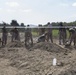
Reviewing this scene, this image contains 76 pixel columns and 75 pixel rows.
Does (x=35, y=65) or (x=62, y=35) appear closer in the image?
(x=35, y=65)

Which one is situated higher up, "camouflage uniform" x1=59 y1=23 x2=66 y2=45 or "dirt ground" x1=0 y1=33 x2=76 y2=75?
"camouflage uniform" x1=59 y1=23 x2=66 y2=45

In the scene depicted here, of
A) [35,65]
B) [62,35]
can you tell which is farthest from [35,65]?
[62,35]

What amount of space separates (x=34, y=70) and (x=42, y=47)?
5.88 m

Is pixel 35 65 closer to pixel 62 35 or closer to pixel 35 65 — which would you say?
pixel 35 65

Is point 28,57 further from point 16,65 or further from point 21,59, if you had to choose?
point 16,65

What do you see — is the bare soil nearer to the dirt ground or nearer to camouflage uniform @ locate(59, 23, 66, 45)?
the dirt ground

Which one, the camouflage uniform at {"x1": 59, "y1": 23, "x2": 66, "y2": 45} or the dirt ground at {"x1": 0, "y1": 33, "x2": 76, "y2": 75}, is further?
the camouflage uniform at {"x1": 59, "y1": 23, "x2": 66, "y2": 45}

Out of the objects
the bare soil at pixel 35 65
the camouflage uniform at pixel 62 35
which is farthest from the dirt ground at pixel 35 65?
the camouflage uniform at pixel 62 35

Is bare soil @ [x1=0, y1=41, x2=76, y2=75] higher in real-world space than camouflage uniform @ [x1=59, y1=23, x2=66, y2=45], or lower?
lower

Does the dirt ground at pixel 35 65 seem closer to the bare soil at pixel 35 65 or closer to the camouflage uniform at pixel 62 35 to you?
the bare soil at pixel 35 65

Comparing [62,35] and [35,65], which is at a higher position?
[62,35]

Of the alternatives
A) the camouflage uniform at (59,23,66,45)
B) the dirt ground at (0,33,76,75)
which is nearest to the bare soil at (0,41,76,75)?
the dirt ground at (0,33,76,75)

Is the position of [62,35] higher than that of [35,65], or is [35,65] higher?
[62,35]

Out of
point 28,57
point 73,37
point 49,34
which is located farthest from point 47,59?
point 49,34
